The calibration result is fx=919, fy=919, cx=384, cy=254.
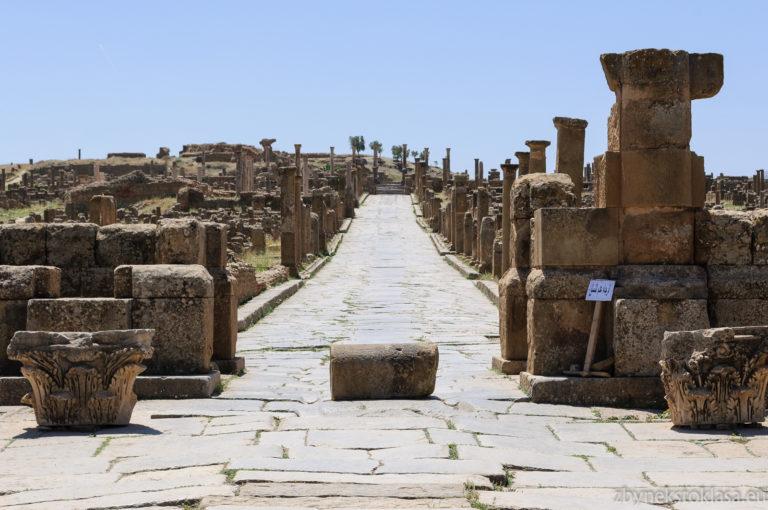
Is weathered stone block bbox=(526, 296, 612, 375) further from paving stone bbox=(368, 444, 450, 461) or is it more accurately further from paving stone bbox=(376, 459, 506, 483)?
paving stone bbox=(376, 459, 506, 483)

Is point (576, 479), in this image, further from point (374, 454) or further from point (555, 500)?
point (374, 454)

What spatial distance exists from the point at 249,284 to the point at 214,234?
294 inches

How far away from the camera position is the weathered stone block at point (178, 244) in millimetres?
8438

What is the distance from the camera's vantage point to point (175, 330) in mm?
7961

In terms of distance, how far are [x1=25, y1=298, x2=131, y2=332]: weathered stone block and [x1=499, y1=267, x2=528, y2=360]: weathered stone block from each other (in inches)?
143

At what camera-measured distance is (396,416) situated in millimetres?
6965

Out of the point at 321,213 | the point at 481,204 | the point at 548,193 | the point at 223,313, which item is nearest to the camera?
the point at 548,193

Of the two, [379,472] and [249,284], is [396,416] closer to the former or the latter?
[379,472]

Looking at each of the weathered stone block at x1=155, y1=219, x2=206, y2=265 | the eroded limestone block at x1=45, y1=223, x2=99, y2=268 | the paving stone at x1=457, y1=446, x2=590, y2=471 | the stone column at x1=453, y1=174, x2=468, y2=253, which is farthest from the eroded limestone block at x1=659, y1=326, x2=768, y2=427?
the stone column at x1=453, y1=174, x2=468, y2=253

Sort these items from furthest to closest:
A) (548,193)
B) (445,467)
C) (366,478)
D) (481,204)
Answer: (481,204), (548,193), (445,467), (366,478)

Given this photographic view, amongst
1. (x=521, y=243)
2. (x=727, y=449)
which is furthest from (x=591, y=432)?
(x=521, y=243)

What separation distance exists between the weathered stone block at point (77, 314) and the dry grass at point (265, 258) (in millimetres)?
13339

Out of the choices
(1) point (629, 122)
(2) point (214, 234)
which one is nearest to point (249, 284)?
(2) point (214, 234)

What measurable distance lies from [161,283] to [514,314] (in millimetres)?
3424
